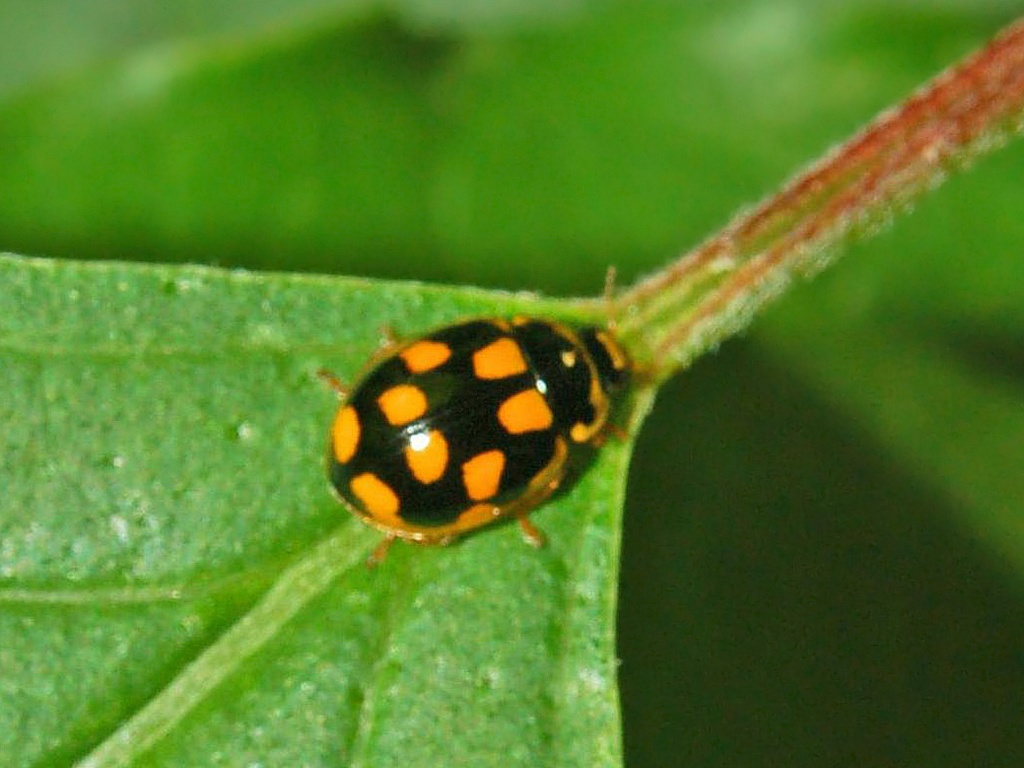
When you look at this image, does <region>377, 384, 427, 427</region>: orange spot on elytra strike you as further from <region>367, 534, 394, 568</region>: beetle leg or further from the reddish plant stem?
the reddish plant stem

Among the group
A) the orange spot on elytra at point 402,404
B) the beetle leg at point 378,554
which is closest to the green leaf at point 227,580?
the beetle leg at point 378,554

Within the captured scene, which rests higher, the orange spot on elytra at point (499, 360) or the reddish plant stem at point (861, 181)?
the reddish plant stem at point (861, 181)

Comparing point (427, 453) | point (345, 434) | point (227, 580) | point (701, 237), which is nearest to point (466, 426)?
point (427, 453)

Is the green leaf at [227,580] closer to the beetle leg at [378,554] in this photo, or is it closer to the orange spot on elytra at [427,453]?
the beetle leg at [378,554]

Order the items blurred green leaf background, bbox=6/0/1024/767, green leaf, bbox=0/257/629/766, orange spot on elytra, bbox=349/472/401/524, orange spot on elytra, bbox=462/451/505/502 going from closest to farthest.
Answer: green leaf, bbox=0/257/629/766 < orange spot on elytra, bbox=349/472/401/524 < orange spot on elytra, bbox=462/451/505/502 < blurred green leaf background, bbox=6/0/1024/767

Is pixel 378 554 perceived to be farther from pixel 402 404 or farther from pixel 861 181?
pixel 861 181

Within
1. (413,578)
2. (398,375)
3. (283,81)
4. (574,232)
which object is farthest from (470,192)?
(413,578)

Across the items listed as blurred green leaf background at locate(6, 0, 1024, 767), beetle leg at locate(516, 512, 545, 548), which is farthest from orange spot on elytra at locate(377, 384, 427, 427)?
blurred green leaf background at locate(6, 0, 1024, 767)
